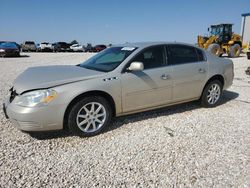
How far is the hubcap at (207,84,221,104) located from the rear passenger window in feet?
2.60

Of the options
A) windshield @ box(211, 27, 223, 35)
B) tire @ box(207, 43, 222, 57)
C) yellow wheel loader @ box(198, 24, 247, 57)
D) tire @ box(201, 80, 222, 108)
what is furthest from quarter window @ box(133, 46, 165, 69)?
windshield @ box(211, 27, 223, 35)

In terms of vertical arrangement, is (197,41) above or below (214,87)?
above

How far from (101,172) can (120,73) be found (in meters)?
1.68

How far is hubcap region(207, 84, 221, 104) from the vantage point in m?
4.94

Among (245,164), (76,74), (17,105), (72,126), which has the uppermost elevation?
(76,74)

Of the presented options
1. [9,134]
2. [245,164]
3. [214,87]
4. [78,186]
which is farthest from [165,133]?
[9,134]

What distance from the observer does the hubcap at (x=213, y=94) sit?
4938 mm

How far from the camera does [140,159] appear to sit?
9.52 feet

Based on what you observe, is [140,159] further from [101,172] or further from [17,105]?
[17,105]

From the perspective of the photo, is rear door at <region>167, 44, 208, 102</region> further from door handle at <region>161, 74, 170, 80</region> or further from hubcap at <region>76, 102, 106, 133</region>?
hubcap at <region>76, 102, 106, 133</region>

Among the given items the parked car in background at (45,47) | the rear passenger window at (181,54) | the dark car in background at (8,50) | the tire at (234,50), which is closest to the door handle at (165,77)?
the rear passenger window at (181,54)

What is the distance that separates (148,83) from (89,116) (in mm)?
1213

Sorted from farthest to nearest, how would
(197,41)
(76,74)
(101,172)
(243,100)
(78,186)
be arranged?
(197,41) < (243,100) < (76,74) < (101,172) < (78,186)

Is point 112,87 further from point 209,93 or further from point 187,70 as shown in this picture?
point 209,93
